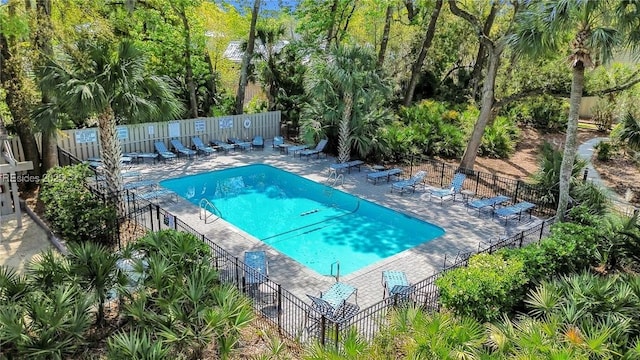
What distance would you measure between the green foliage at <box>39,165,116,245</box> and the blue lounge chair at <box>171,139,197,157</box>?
26.3 ft

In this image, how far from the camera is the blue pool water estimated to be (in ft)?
43.8

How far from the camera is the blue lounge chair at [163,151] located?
1996 centimetres

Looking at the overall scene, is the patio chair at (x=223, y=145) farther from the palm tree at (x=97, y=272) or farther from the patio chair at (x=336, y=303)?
the palm tree at (x=97, y=272)

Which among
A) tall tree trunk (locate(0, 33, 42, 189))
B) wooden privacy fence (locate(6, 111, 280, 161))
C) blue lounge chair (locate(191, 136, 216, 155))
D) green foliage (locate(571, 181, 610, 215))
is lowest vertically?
green foliage (locate(571, 181, 610, 215))

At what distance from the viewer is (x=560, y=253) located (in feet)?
33.9

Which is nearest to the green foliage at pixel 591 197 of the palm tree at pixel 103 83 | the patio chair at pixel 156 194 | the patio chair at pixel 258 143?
the palm tree at pixel 103 83

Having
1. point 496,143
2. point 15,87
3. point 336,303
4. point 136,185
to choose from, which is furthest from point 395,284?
point 496,143

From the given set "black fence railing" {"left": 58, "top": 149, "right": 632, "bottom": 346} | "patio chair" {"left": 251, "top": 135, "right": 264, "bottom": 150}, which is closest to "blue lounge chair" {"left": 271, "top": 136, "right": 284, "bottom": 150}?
"patio chair" {"left": 251, "top": 135, "right": 264, "bottom": 150}

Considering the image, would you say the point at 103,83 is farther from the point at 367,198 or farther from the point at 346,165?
the point at 346,165

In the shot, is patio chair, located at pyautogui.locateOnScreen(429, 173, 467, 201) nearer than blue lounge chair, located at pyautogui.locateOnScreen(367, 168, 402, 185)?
Yes

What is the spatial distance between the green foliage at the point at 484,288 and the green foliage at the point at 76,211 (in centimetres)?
836

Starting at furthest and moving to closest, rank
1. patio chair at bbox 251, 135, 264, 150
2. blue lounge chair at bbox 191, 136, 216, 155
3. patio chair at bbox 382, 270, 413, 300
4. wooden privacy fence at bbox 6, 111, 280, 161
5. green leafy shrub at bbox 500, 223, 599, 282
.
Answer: patio chair at bbox 251, 135, 264, 150, blue lounge chair at bbox 191, 136, 216, 155, wooden privacy fence at bbox 6, 111, 280, 161, green leafy shrub at bbox 500, 223, 599, 282, patio chair at bbox 382, 270, 413, 300

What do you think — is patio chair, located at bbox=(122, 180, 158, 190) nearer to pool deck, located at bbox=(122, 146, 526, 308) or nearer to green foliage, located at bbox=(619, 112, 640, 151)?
pool deck, located at bbox=(122, 146, 526, 308)

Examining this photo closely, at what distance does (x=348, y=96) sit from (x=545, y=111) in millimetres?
15258
